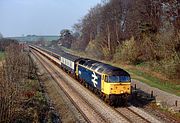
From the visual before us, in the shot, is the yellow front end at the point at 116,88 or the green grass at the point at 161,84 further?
the green grass at the point at 161,84

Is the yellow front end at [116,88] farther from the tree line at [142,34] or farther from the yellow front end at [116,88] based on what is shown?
the tree line at [142,34]

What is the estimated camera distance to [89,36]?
363 feet

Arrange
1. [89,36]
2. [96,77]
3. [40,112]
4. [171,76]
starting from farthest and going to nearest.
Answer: [89,36]
[171,76]
[96,77]
[40,112]

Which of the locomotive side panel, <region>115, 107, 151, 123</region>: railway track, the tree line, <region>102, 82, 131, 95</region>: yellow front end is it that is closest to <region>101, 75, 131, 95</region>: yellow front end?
<region>102, 82, 131, 95</region>: yellow front end

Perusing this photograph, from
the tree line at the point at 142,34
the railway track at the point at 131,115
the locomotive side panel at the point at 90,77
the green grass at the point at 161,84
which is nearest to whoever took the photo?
the railway track at the point at 131,115

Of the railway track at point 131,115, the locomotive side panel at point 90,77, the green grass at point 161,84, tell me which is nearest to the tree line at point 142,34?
the green grass at point 161,84

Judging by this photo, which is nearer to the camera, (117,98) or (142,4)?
(117,98)

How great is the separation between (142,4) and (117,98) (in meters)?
35.8

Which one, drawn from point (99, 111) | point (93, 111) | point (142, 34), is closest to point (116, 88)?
point (99, 111)

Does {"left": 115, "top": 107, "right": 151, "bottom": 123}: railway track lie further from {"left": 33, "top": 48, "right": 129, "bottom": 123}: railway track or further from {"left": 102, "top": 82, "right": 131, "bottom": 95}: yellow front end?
{"left": 102, "top": 82, "right": 131, "bottom": 95}: yellow front end

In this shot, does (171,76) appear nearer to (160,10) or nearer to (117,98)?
(117,98)

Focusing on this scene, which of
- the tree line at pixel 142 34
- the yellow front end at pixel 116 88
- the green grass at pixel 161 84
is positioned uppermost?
the tree line at pixel 142 34

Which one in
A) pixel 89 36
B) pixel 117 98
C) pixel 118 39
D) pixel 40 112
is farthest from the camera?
pixel 89 36

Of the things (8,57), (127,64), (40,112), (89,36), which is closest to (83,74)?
(8,57)
